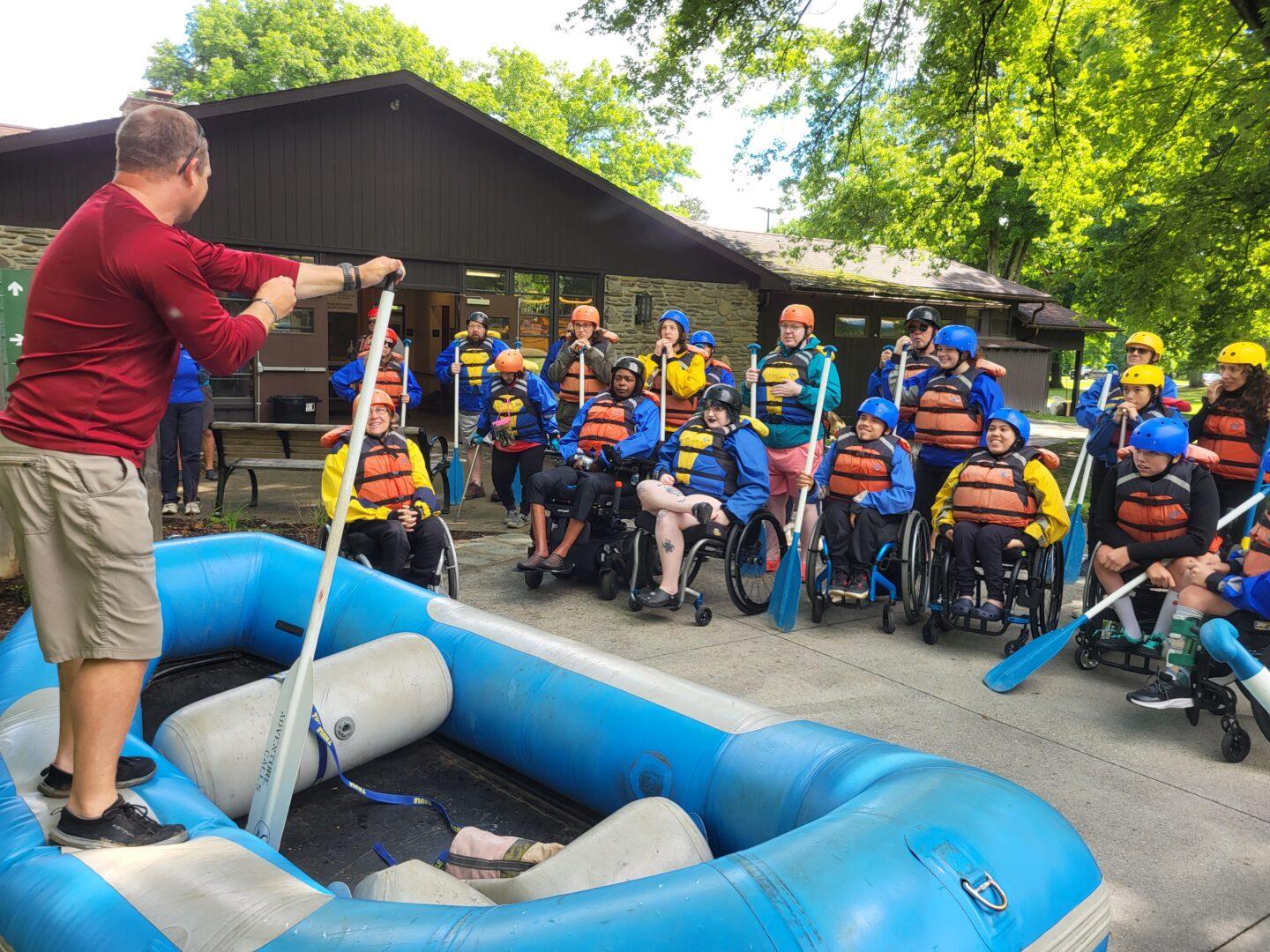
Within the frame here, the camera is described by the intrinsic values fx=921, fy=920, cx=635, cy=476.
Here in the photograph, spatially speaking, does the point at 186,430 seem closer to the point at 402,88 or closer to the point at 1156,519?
the point at 402,88

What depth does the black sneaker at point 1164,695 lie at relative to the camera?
4352 mm

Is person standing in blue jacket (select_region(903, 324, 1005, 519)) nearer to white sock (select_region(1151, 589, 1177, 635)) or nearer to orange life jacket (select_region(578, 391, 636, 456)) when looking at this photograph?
white sock (select_region(1151, 589, 1177, 635))

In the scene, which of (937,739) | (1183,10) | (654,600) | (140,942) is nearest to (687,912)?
(140,942)

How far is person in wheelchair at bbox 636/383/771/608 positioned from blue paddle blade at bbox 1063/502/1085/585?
2651 millimetres

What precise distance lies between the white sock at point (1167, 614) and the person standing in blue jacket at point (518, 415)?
481 cm

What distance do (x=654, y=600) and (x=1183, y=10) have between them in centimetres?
988

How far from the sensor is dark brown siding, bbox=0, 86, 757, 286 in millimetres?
9953

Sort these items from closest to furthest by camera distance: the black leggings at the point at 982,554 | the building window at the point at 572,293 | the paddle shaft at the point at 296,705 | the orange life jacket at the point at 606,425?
1. the paddle shaft at the point at 296,705
2. the black leggings at the point at 982,554
3. the orange life jacket at the point at 606,425
4. the building window at the point at 572,293

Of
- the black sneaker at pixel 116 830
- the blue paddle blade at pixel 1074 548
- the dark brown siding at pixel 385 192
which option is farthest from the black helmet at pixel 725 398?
the dark brown siding at pixel 385 192

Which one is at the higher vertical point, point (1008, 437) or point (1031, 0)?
point (1031, 0)

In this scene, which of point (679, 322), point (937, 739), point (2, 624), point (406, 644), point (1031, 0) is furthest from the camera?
point (1031, 0)

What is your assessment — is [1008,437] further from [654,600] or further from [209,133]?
[209,133]

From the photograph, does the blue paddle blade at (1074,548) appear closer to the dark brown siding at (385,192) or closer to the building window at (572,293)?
the building window at (572,293)

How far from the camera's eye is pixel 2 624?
5.15 m
